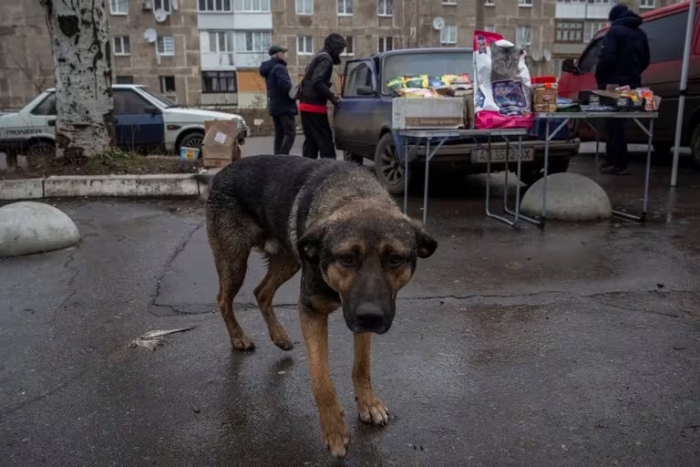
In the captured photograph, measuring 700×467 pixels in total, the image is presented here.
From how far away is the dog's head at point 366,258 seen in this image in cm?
228

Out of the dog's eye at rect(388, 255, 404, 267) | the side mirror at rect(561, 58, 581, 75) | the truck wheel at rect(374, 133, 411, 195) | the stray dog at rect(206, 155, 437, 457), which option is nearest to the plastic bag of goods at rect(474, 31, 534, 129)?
the truck wheel at rect(374, 133, 411, 195)

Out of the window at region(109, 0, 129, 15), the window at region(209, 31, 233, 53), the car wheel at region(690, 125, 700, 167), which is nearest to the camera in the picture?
the car wheel at region(690, 125, 700, 167)


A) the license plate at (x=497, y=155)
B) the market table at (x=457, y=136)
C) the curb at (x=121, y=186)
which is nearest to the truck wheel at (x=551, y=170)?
the license plate at (x=497, y=155)

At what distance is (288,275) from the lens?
3.82 meters

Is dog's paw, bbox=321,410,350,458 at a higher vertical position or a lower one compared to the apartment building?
lower

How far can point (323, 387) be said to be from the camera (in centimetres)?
265

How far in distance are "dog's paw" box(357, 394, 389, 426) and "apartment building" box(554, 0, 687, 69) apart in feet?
191

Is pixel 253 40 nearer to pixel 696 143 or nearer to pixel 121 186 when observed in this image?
pixel 121 186

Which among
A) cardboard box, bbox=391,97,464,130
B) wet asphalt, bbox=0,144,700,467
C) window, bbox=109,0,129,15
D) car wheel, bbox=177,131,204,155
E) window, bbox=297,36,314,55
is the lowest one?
wet asphalt, bbox=0,144,700,467

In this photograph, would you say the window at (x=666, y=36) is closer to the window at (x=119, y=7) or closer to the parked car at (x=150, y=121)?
the parked car at (x=150, y=121)

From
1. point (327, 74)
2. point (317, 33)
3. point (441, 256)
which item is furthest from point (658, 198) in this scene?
point (317, 33)

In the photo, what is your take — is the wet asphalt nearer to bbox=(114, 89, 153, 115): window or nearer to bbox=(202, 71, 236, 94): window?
bbox=(114, 89, 153, 115): window

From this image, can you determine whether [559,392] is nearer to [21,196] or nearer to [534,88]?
[534,88]

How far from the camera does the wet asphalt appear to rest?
8.77 ft
